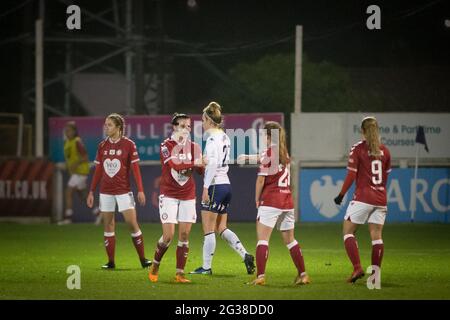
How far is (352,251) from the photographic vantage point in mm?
14719

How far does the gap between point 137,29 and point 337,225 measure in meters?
10.2

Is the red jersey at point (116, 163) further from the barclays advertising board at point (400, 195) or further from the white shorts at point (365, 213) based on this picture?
the barclays advertising board at point (400, 195)

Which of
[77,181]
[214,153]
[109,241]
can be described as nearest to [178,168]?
[214,153]

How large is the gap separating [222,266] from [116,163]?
2326 mm

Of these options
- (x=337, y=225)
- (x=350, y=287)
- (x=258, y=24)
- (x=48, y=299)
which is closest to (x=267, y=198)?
(x=350, y=287)

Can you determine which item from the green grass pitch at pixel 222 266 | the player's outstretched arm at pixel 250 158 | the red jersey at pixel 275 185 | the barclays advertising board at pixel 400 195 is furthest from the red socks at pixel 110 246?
the barclays advertising board at pixel 400 195

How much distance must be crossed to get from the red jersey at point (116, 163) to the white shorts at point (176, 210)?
174 cm

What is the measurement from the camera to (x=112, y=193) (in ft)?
54.7

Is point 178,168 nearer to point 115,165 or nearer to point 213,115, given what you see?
point 213,115

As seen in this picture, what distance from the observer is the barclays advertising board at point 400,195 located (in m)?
26.0

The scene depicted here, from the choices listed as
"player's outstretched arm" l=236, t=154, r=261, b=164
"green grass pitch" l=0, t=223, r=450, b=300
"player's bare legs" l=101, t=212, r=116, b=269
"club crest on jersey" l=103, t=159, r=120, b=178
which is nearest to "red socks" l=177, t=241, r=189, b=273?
"green grass pitch" l=0, t=223, r=450, b=300

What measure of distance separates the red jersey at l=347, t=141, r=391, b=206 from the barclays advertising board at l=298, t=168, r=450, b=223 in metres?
11.3

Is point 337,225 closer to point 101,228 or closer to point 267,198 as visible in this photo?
point 101,228

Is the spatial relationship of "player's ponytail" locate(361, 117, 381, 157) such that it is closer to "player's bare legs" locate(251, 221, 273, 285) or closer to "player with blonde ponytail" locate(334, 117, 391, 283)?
"player with blonde ponytail" locate(334, 117, 391, 283)
